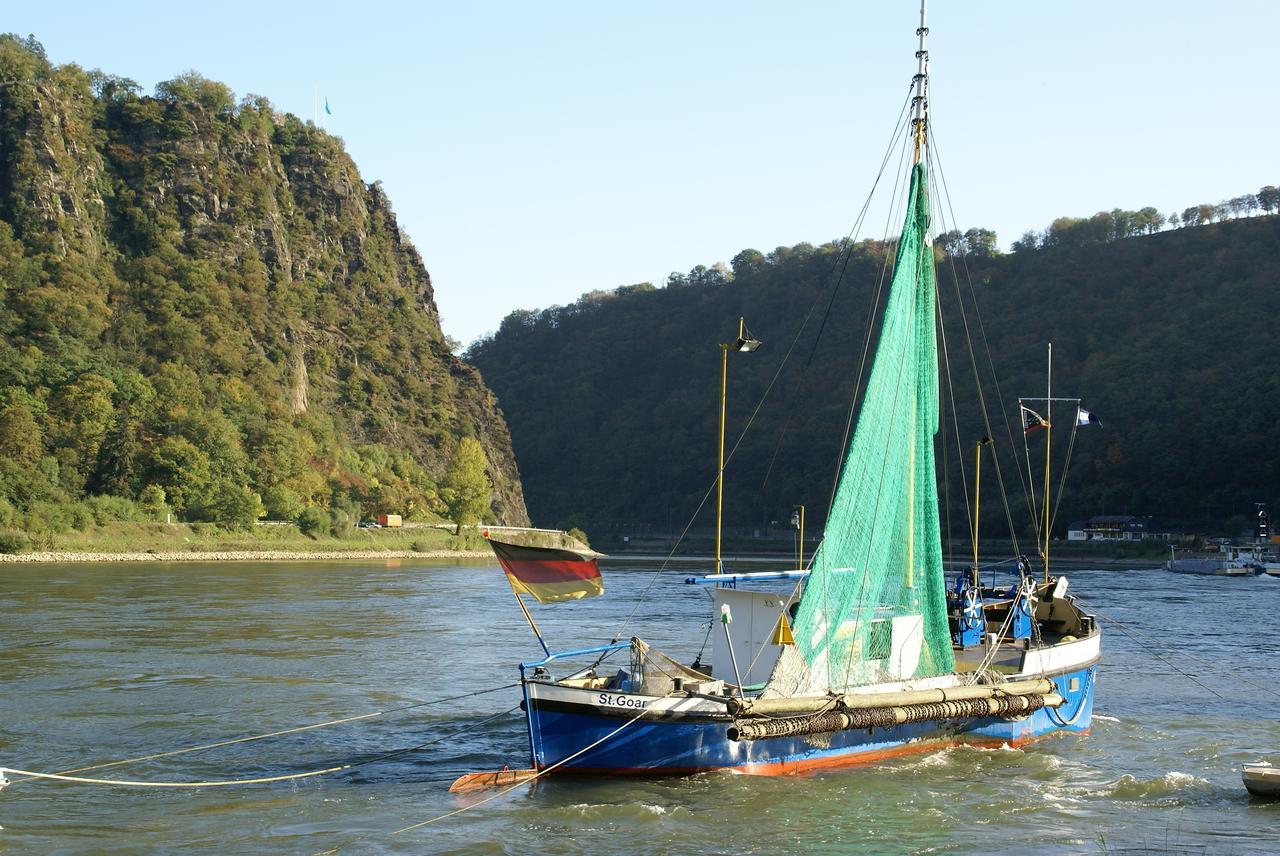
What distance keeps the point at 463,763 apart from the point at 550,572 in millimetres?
4773

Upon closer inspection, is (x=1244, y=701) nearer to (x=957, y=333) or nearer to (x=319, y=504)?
(x=319, y=504)

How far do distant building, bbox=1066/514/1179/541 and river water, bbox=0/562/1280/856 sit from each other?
9831cm

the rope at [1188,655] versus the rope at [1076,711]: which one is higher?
the rope at [1076,711]

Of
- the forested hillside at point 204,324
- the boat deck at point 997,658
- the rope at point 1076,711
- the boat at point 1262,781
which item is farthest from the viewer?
the forested hillside at point 204,324

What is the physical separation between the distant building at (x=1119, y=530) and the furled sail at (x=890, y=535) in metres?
126

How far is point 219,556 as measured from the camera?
101688mm

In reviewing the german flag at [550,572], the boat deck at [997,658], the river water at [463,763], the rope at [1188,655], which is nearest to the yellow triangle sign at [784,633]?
the river water at [463,763]

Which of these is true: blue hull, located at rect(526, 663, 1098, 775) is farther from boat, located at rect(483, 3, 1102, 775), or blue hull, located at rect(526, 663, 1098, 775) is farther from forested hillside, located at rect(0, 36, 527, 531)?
forested hillside, located at rect(0, 36, 527, 531)

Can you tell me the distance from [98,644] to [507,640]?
13.7 metres

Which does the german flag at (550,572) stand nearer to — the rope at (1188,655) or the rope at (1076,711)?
the rope at (1076,711)

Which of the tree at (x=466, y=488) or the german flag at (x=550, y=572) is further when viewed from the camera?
the tree at (x=466, y=488)

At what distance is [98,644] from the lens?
135ft

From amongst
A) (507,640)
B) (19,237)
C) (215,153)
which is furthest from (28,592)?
Answer: (215,153)

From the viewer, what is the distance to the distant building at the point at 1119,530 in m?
144
